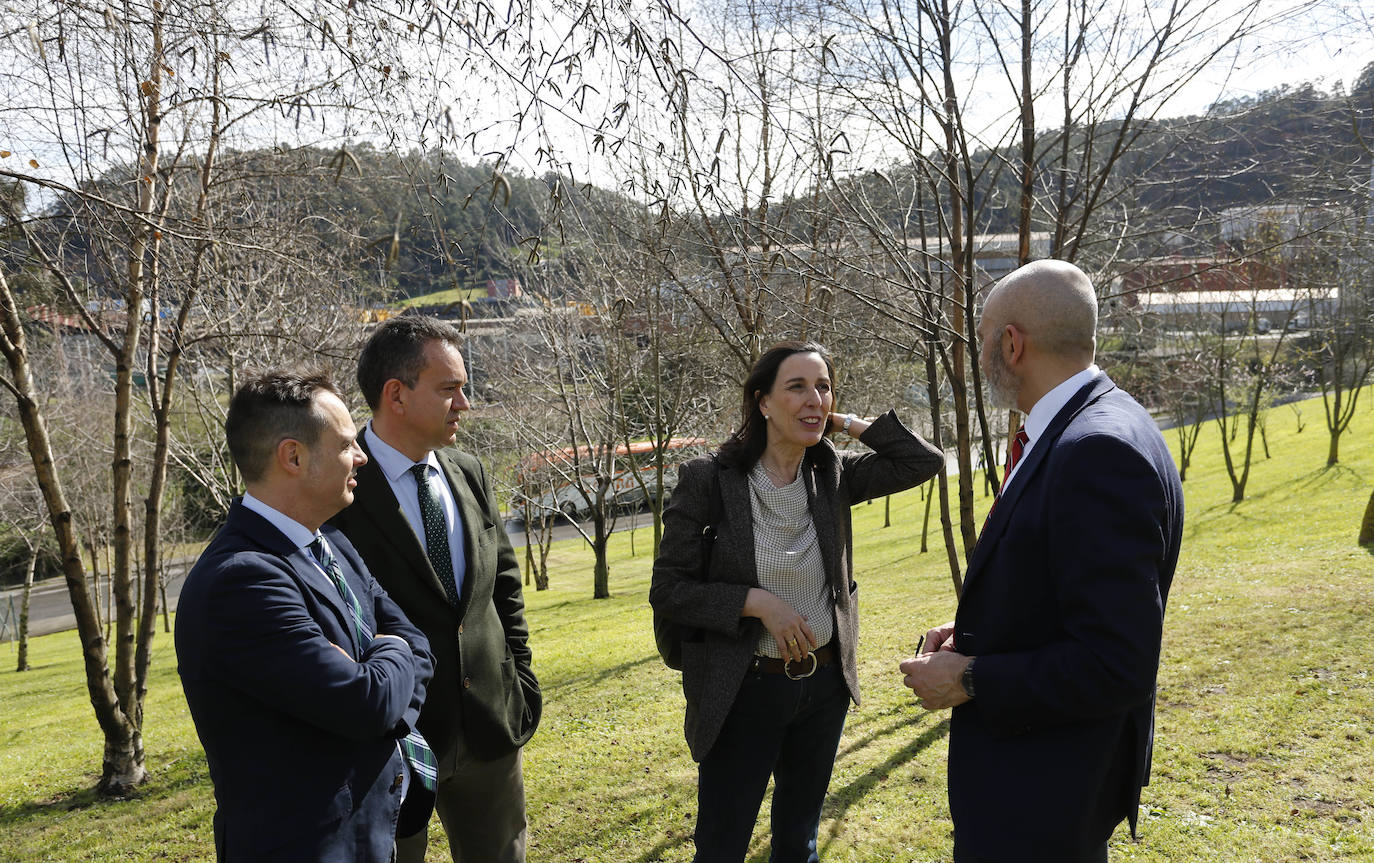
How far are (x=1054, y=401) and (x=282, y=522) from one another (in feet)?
5.74

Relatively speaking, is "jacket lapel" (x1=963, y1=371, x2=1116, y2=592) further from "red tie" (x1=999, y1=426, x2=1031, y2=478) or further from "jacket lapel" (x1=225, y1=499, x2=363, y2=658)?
"jacket lapel" (x1=225, y1=499, x2=363, y2=658)

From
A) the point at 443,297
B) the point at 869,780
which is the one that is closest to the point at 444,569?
the point at 443,297

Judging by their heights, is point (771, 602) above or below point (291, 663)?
below

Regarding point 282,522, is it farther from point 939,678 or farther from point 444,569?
point 939,678

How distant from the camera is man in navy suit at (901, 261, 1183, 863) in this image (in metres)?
1.72

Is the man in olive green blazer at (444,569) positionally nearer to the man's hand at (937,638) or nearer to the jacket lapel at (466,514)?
the jacket lapel at (466,514)

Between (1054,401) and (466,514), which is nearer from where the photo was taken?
(1054,401)

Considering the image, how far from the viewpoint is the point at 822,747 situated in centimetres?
285

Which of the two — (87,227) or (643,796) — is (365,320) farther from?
(643,796)

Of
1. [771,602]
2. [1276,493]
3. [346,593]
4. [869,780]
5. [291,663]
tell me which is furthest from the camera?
[1276,493]

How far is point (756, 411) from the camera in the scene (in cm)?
302

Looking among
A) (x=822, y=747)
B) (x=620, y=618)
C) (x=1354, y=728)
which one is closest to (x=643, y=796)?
(x=822, y=747)

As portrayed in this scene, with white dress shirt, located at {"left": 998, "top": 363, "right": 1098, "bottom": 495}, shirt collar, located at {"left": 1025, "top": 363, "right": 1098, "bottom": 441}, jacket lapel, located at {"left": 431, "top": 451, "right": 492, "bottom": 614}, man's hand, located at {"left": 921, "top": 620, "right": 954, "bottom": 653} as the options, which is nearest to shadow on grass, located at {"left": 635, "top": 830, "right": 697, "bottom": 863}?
jacket lapel, located at {"left": 431, "top": 451, "right": 492, "bottom": 614}

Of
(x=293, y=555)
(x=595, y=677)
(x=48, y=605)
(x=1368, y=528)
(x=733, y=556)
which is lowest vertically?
(x=48, y=605)
